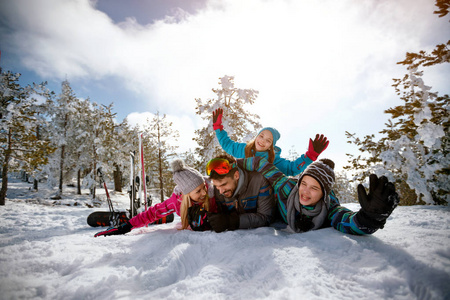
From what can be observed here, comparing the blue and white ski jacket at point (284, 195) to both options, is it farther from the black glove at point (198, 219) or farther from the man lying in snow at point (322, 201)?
the black glove at point (198, 219)

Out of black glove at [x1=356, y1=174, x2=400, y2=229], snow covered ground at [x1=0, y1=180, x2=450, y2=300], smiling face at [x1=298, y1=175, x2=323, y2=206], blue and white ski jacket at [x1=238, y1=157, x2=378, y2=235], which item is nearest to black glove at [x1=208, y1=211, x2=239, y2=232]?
snow covered ground at [x1=0, y1=180, x2=450, y2=300]

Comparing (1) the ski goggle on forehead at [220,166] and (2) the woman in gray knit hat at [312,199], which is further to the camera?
(1) the ski goggle on forehead at [220,166]

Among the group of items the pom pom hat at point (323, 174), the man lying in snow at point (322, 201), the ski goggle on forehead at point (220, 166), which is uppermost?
the ski goggle on forehead at point (220, 166)

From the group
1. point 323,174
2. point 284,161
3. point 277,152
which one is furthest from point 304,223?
point 277,152

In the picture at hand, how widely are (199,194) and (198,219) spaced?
0.42 meters

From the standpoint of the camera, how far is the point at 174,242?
2.10 meters

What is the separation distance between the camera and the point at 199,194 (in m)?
2.96

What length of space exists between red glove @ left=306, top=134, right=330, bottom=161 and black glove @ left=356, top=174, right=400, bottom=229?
202 centimetres

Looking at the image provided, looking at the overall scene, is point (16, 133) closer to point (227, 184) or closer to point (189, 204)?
point (189, 204)

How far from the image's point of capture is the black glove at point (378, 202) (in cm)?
165

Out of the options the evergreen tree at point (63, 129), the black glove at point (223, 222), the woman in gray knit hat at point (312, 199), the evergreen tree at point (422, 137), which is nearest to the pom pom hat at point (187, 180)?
the black glove at point (223, 222)

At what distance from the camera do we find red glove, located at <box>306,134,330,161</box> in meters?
3.74

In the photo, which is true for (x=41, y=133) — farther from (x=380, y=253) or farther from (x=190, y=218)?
(x=380, y=253)

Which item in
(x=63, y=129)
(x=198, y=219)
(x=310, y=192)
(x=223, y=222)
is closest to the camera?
(x=310, y=192)
